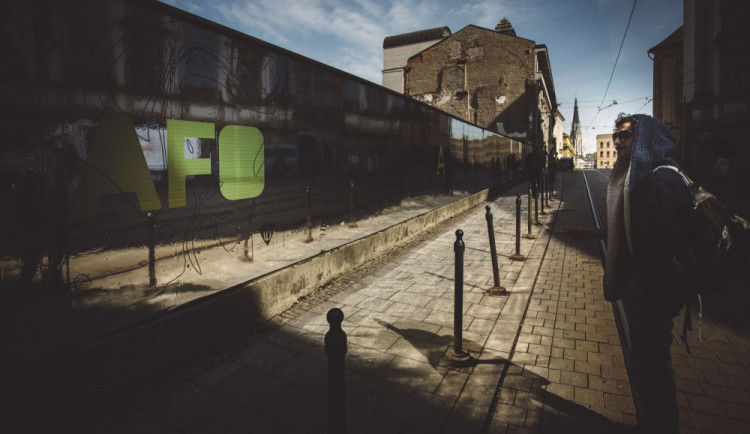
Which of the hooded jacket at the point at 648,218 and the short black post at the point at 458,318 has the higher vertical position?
the hooded jacket at the point at 648,218

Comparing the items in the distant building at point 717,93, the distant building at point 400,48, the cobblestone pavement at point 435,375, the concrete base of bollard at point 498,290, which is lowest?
the cobblestone pavement at point 435,375

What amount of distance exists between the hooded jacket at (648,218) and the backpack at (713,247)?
0.05 meters

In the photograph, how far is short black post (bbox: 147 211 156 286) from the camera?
10.4 ft

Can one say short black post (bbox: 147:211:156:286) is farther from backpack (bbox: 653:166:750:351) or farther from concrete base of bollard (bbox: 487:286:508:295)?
concrete base of bollard (bbox: 487:286:508:295)

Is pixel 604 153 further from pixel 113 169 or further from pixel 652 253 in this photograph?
pixel 113 169

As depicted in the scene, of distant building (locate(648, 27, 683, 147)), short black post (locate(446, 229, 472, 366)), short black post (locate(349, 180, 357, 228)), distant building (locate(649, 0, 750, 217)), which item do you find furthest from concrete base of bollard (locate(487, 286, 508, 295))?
distant building (locate(648, 27, 683, 147))

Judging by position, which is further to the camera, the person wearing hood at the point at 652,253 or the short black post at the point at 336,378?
the person wearing hood at the point at 652,253

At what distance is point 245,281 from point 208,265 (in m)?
0.49

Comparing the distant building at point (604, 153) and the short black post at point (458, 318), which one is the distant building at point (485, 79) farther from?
the distant building at point (604, 153)

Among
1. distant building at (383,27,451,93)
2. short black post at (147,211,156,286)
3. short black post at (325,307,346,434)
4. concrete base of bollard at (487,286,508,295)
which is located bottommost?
concrete base of bollard at (487,286,508,295)

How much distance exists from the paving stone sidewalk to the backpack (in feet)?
3.80

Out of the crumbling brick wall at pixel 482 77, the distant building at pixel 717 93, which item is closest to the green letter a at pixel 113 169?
the distant building at pixel 717 93

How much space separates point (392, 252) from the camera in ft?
24.1

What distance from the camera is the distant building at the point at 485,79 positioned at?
31.2m
